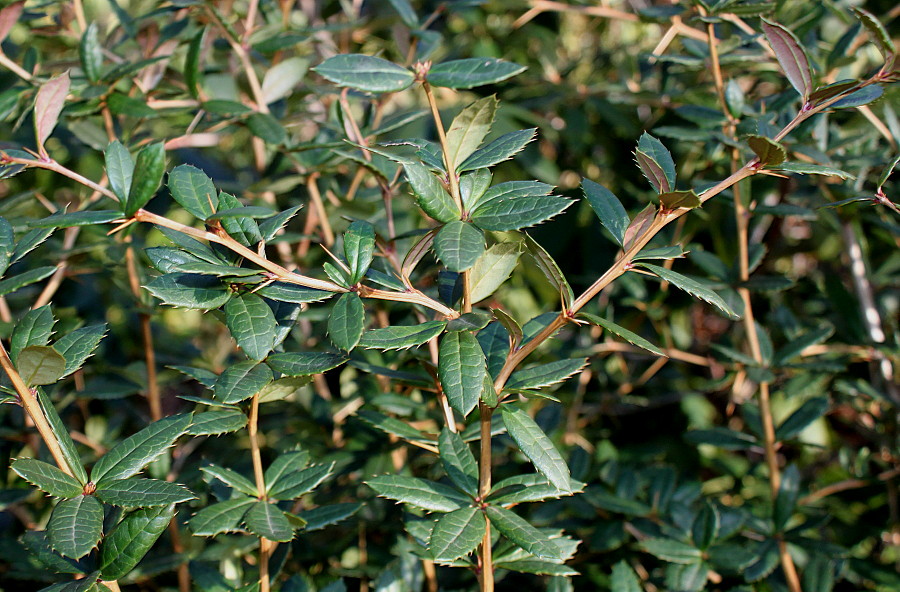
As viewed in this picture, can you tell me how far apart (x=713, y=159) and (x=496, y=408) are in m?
0.78

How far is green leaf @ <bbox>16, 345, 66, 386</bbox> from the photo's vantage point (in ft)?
2.45

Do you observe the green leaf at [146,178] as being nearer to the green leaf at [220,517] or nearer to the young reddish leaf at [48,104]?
the young reddish leaf at [48,104]

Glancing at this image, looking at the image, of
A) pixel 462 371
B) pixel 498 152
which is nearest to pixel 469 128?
pixel 498 152

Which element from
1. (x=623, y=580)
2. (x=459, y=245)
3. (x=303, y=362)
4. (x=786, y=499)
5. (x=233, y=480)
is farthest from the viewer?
(x=786, y=499)

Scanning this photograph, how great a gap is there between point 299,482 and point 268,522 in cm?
9

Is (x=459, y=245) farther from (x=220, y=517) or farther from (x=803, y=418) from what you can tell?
(x=803, y=418)

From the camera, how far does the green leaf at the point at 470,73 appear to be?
838 mm

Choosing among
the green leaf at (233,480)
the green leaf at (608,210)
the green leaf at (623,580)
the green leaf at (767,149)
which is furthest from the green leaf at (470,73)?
the green leaf at (623,580)

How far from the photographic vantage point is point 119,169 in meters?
0.81

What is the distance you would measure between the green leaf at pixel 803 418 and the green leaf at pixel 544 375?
0.63 metres

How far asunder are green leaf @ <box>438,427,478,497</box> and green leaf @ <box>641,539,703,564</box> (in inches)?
16.1

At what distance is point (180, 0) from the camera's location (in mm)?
1167

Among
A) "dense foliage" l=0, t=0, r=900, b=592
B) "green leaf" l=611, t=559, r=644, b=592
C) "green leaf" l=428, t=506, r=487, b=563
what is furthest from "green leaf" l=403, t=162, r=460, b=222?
"green leaf" l=611, t=559, r=644, b=592

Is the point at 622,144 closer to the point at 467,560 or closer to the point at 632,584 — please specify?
the point at 632,584
